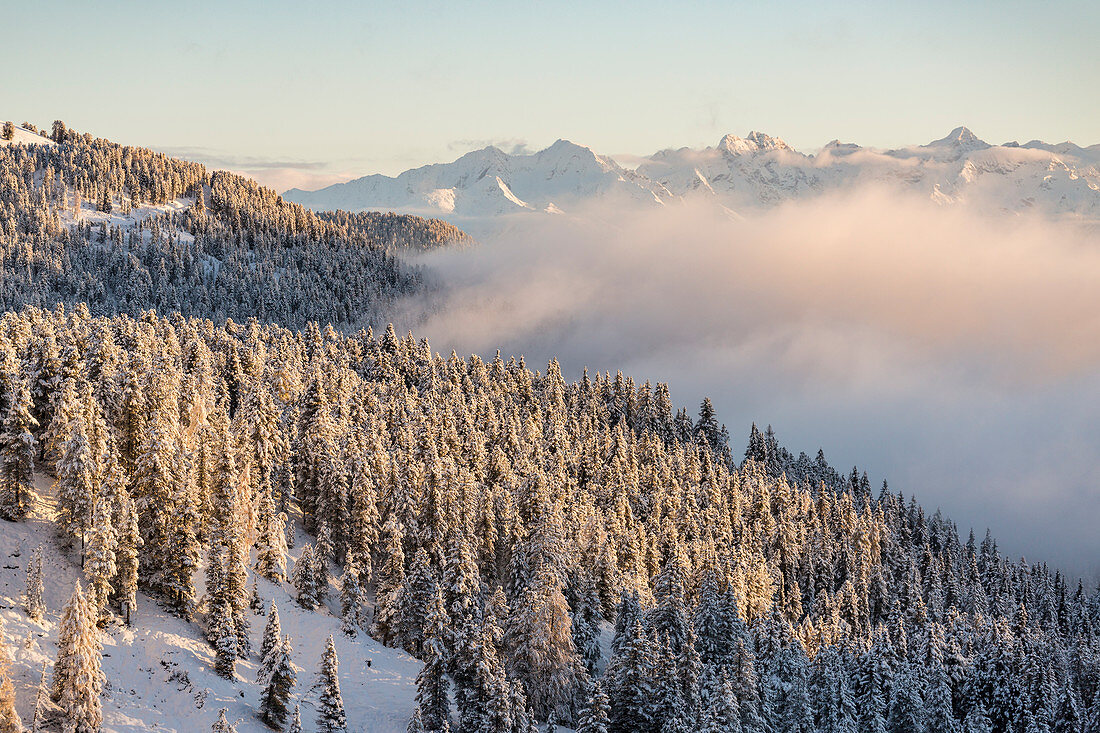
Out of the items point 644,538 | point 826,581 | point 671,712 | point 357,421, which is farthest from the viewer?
point 826,581

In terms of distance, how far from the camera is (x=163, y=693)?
46.6m

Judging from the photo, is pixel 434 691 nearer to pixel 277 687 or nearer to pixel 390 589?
pixel 277 687

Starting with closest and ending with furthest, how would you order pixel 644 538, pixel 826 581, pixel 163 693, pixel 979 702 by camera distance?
pixel 163 693
pixel 979 702
pixel 644 538
pixel 826 581

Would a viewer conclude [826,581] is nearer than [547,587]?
No

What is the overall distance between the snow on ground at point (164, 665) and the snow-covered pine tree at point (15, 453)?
141 cm

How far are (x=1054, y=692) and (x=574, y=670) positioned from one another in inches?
1775

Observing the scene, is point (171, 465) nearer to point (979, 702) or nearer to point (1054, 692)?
point (979, 702)

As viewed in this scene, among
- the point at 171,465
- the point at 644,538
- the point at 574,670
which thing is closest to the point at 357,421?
the point at 644,538

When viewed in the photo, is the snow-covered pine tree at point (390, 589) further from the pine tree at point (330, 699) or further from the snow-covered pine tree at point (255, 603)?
the pine tree at point (330, 699)

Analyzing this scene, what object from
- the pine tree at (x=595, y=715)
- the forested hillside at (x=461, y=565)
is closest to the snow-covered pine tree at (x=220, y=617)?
the forested hillside at (x=461, y=565)

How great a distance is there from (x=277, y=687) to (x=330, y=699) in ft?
11.3

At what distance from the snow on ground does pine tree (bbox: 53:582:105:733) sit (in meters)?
2.34

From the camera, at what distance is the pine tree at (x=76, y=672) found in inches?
1528

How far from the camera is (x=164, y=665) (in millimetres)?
48625
